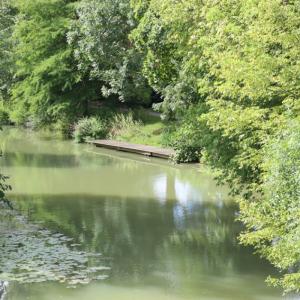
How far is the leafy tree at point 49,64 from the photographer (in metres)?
32.7

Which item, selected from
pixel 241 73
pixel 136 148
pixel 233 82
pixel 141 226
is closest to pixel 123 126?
pixel 136 148

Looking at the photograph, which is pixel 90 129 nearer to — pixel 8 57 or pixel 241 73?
pixel 8 57

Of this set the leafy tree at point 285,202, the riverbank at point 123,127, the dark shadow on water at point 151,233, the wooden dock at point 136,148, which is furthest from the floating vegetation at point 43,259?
the riverbank at point 123,127

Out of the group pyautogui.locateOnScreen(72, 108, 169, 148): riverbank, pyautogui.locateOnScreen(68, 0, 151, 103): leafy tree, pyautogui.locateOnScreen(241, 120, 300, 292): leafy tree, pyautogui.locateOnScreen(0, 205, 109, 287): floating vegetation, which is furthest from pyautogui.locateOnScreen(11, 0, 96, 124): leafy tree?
pyautogui.locateOnScreen(241, 120, 300, 292): leafy tree

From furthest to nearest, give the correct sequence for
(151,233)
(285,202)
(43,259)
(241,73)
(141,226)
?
(141,226) < (151,233) < (43,259) < (241,73) < (285,202)

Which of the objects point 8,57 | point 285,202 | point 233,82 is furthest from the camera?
point 8,57

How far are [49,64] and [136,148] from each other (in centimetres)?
887

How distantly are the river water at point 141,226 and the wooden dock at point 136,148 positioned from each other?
0.82m

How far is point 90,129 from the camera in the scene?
3128 cm

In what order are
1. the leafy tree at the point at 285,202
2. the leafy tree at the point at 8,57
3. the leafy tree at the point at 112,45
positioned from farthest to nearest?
1. the leafy tree at the point at 8,57
2. the leafy tree at the point at 112,45
3. the leafy tree at the point at 285,202

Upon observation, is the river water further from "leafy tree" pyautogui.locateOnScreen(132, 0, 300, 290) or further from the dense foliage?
"leafy tree" pyautogui.locateOnScreen(132, 0, 300, 290)

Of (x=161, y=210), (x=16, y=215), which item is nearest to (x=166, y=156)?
(x=161, y=210)

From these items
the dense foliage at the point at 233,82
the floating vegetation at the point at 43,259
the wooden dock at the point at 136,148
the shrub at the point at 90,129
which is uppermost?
the dense foliage at the point at 233,82

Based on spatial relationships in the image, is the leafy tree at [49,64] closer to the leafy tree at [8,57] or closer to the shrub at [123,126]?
the leafy tree at [8,57]
